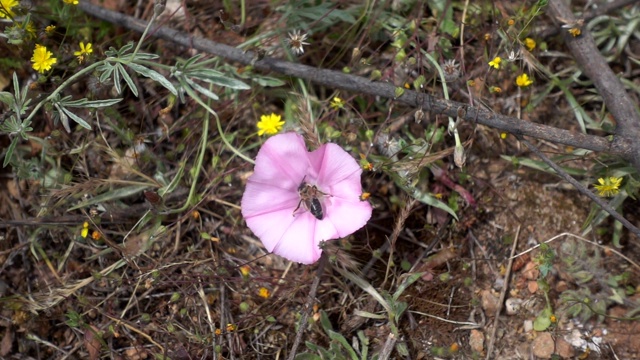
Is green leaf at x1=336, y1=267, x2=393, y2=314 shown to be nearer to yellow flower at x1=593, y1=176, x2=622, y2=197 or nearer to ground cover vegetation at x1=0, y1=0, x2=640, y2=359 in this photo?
ground cover vegetation at x1=0, y1=0, x2=640, y2=359

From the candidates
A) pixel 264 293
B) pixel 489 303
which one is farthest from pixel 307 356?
pixel 489 303

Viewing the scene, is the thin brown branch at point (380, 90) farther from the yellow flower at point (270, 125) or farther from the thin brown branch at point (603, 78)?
the yellow flower at point (270, 125)

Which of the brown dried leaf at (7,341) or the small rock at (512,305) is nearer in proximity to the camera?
the small rock at (512,305)

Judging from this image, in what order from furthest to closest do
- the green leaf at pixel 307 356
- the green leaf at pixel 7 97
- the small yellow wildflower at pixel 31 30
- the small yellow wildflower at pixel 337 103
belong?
the small yellow wildflower at pixel 337 103
the small yellow wildflower at pixel 31 30
the green leaf at pixel 307 356
the green leaf at pixel 7 97

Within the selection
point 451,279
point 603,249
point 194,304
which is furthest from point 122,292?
point 603,249

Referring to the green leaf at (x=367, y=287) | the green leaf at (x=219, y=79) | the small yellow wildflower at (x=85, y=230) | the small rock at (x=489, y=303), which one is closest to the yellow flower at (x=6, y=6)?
the green leaf at (x=219, y=79)

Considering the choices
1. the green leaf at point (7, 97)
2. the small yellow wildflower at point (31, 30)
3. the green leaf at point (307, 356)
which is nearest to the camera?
the green leaf at point (7, 97)

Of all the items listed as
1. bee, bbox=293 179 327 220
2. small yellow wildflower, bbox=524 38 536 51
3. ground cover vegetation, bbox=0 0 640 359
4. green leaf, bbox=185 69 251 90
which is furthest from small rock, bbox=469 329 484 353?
green leaf, bbox=185 69 251 90
